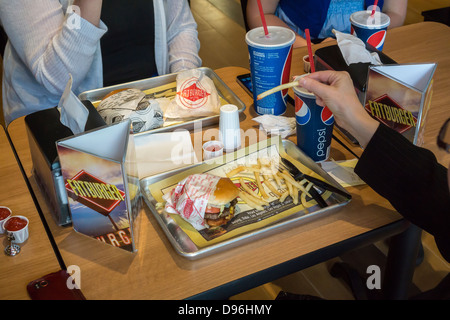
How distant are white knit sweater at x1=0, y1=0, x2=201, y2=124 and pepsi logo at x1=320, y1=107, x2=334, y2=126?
0.78 metres

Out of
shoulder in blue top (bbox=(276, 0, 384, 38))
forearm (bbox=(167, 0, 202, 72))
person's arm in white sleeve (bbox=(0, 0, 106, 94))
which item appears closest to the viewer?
person's arm in white sleeve (bbox=(0, 0, 106, 94))

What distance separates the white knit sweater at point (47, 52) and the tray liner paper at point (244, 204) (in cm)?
66

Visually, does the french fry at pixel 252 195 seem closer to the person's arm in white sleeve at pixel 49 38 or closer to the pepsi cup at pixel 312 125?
the pepsi cup at pixel 312 125

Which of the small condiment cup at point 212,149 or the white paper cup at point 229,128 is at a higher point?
the white paper cup at point 229,128

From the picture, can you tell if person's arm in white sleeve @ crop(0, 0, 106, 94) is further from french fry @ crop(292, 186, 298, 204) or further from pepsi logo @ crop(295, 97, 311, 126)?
french fry @ crop(292, 186, 298, 204)

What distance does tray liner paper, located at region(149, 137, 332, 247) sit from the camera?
3.45 feet

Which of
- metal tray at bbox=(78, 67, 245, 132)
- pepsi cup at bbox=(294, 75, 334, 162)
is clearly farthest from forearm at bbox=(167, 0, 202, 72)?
pepsi cup at bbox=(294, 75, 334, 162)

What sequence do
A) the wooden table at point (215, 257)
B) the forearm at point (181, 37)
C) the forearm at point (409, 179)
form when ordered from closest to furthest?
the wooden table at point (215, 257), the forearm at point (409, 179), the forearm at point (181, 37)

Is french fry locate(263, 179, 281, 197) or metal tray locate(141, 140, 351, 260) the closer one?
metal tray locate(141, 140, 351, 260)

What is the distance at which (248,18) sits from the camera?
2.15 metres

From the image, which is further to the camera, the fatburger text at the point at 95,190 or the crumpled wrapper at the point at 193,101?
the crumpled wrapper at the point at 193,101

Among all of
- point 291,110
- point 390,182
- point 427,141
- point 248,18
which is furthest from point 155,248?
point 248,18

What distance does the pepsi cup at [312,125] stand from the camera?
123cm

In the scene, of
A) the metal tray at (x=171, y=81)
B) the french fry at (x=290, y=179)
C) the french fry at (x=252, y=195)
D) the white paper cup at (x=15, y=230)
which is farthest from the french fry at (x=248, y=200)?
the white paper cup at (x=15, y=230)
